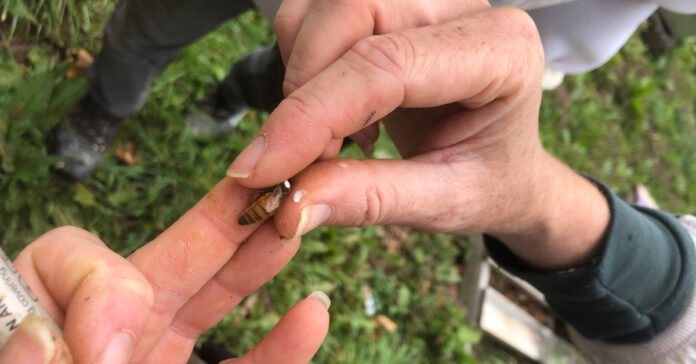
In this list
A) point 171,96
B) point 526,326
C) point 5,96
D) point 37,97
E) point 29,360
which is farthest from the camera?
point 526,326

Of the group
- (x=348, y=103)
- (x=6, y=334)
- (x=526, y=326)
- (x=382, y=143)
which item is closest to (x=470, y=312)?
(x=526, y=326)

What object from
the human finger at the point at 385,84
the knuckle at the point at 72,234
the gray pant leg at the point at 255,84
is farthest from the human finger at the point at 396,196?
the gray pant leg at the point at 255,84

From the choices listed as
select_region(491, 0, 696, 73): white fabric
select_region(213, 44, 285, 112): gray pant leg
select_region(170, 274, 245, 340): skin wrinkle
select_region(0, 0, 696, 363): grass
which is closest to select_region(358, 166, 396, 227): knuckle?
select_region(170, 274, 245, 340): skin wrinkle

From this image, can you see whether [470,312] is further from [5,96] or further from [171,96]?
[5,96]

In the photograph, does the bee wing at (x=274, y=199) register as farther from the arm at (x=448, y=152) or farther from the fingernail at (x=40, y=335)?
the fingernail at (x=40, y=335)

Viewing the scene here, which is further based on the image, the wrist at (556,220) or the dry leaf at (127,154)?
the dry leaf at (127,154)

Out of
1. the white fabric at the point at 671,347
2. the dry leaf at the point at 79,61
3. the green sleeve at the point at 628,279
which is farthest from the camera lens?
the dry leaf at the point at 79,61

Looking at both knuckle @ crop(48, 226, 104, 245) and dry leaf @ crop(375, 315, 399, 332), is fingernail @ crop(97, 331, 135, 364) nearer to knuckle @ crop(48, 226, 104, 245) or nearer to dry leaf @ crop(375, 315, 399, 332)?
knuckle @ crop(48, 226, 104, 245)
